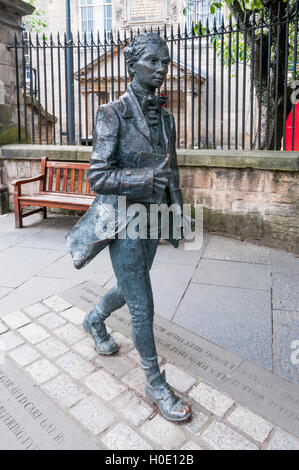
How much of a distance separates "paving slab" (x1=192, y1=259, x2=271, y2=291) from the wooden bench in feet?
6.52

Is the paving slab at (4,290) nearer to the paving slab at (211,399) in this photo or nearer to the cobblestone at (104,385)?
the cobblestone at (104,385)

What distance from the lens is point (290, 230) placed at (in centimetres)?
556

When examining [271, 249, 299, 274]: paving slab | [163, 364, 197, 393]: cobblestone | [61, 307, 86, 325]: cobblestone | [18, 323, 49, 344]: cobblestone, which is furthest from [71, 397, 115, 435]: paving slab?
[271, 249, 299, 274]: paving slab

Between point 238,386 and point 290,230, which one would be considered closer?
point 238,386

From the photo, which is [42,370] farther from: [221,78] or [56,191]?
[221,78]

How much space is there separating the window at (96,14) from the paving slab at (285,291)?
2328 cm

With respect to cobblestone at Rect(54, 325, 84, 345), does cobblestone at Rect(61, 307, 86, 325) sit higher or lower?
higher

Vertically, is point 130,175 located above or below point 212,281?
above

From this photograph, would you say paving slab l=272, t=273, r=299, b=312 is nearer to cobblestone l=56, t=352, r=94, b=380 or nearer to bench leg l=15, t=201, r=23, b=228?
cobblestone l=56, t=352, r=94, b=380

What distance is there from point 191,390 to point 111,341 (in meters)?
0.72

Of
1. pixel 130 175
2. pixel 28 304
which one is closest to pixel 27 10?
pixel 28 304

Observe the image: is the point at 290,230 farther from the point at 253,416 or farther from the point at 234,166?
the point at 253,416

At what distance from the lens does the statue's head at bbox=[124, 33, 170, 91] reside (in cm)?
226
